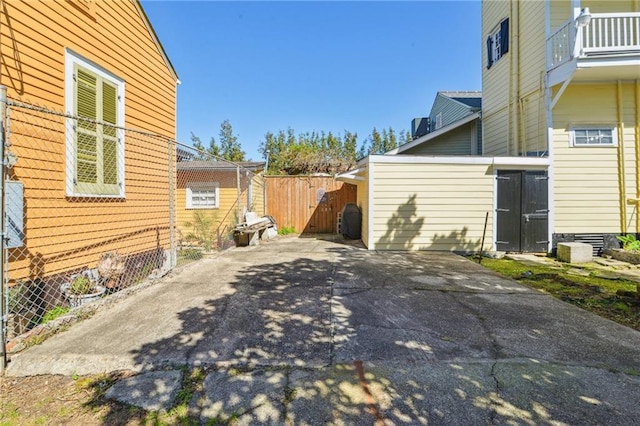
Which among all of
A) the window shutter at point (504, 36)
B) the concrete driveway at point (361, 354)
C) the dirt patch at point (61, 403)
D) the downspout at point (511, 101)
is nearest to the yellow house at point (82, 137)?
the dirt patch at point (61, 403)

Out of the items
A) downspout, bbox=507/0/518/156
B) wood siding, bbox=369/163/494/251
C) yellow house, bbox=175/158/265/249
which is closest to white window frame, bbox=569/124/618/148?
downspout, bbox=507/0/518/156

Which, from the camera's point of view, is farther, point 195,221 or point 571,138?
point 195,221

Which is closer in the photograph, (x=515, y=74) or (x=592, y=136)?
(x=592, y=136)

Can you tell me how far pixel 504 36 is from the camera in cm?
886

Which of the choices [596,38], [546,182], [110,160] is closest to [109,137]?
[110,160]

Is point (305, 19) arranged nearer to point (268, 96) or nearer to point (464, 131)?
point (464, 131)

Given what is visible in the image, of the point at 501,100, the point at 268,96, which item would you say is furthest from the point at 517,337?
the point at 268,96

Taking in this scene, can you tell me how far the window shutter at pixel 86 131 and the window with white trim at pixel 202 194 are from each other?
20.5 feet

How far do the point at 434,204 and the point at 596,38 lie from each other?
523cm

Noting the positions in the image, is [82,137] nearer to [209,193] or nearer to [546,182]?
[209,193]

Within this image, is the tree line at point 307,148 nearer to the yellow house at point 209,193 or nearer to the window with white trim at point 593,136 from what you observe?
the yellow house at point 209,193

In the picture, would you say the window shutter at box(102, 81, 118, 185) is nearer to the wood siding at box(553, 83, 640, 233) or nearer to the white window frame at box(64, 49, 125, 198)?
the white window frame at box(64, 49, 125, 198)

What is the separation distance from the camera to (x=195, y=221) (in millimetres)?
10195

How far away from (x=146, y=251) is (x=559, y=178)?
919 centimetres
